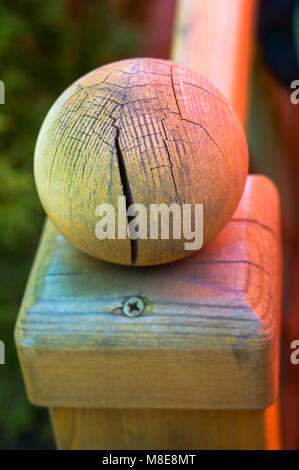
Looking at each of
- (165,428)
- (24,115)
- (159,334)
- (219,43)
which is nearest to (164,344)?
(159,334)

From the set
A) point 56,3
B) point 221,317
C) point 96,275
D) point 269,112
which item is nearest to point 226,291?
point 221,317

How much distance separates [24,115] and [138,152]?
1.42 metres

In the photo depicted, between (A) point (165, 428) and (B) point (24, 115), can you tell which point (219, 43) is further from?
(B) point (24, 115)

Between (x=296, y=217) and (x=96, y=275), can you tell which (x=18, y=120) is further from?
(x=96, y=275)

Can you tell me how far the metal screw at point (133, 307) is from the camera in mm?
528

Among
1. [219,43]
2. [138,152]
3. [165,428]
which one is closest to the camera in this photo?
[138,152]

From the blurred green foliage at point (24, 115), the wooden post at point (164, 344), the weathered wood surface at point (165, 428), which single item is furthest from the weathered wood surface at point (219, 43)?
the blurred green foliage at point (24, 115)

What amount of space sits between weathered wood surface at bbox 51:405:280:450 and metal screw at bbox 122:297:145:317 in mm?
136

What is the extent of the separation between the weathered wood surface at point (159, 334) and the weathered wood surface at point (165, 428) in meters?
0.04

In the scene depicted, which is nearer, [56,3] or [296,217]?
[296,217]

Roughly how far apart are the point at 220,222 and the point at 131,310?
122 millimetres

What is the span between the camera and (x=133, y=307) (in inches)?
20.9

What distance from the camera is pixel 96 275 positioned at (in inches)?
22.3
